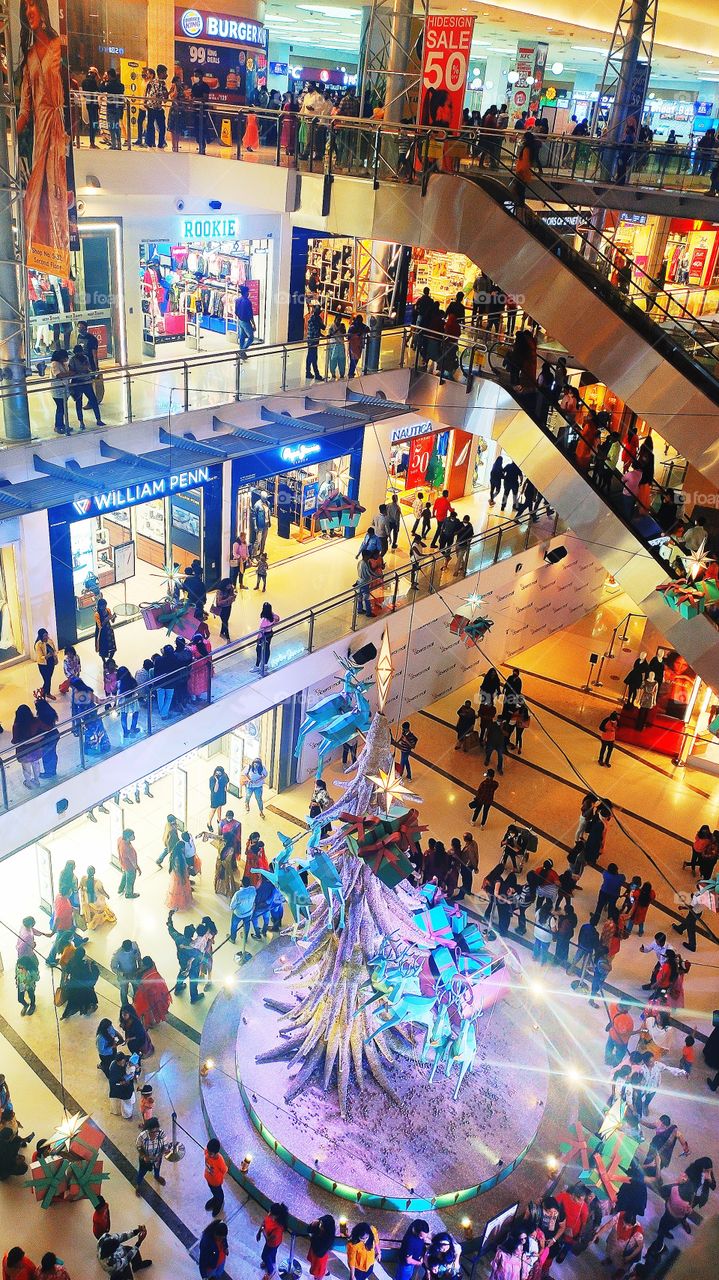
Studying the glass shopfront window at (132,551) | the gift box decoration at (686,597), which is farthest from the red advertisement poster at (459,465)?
the gift box decoration at (686,597)

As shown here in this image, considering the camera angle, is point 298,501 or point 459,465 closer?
point 298,501

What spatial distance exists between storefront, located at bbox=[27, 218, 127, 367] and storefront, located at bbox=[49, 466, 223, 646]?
2.87 m

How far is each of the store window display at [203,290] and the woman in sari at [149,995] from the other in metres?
11.5

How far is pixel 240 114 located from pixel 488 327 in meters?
5.70

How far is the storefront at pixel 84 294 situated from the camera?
1558cm

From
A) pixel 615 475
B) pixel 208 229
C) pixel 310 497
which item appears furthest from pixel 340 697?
pixel 208 229

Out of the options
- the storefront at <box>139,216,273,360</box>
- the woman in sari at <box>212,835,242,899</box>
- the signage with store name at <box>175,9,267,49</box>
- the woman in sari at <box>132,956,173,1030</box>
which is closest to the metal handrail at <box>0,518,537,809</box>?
the woman in sari at <box>212,835,242,899</box>

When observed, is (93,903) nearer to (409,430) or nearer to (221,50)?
(409,430)

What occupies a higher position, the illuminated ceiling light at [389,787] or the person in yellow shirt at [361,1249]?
the illuminated ceiling light at [389,787]

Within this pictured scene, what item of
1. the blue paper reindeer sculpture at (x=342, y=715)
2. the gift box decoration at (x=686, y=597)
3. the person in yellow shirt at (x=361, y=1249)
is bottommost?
the person in yellow shirt at (x=361, y=1249)

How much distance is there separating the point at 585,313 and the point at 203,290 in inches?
366

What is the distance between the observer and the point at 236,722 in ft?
45.4

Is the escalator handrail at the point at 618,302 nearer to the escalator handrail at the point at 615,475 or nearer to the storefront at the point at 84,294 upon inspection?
the escalator handrail at the point at 615,475

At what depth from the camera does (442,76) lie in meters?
14.3
